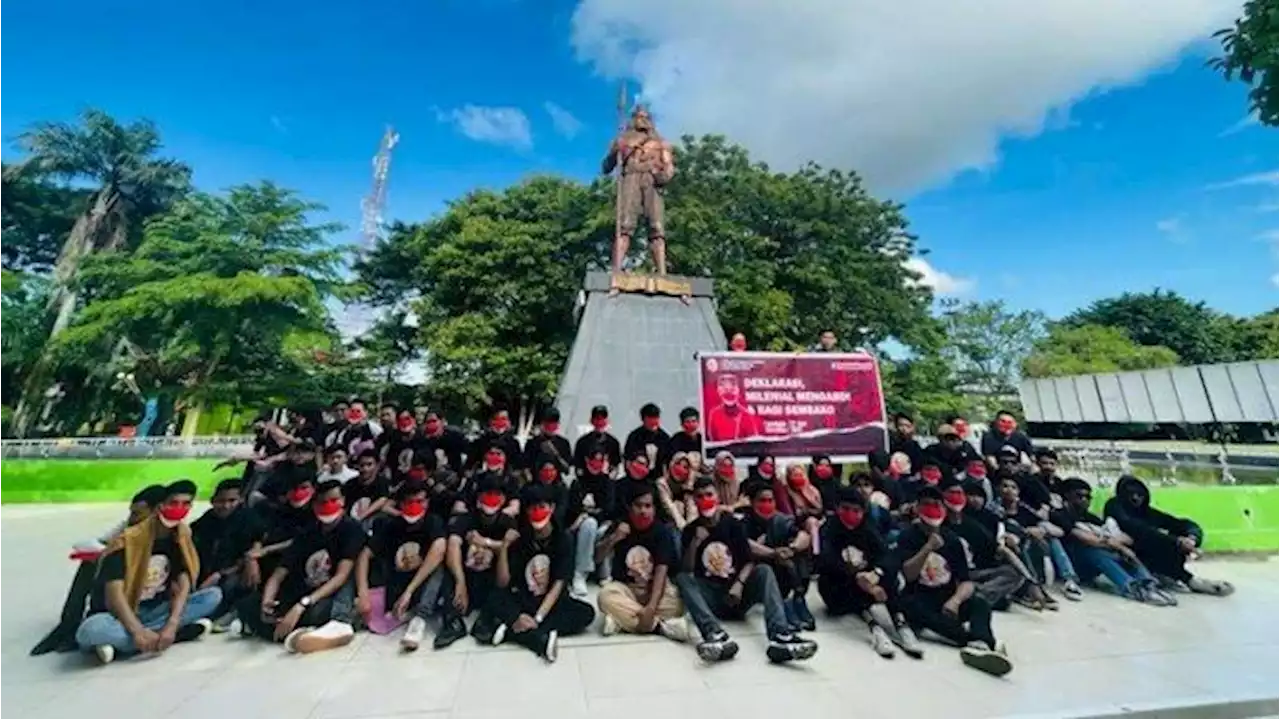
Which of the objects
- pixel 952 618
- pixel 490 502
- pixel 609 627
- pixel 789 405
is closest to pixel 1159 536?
pixel 952 618

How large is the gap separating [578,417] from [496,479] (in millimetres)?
4148

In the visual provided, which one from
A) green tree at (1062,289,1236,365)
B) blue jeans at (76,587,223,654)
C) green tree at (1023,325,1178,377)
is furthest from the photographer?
green tree at (1062,289,1236,365)

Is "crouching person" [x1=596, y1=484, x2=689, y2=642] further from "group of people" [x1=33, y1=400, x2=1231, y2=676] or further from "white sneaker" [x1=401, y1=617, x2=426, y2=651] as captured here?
"white sneaker" [x1=401, y1=617, x2=426, y2=651]

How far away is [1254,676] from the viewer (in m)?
3.38

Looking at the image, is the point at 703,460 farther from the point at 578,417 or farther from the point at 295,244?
the point at 295,244

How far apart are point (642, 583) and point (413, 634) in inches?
59.8

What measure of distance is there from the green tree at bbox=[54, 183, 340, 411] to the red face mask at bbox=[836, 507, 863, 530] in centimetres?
1677

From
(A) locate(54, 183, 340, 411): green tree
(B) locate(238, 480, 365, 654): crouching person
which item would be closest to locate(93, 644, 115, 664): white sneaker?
(B) locate(238, 480, 365, 654): crouching person

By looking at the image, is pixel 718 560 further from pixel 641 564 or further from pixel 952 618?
pixel 952 618

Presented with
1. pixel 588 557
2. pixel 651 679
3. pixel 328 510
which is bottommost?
pixel 651 679

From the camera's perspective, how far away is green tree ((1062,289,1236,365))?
1437 inches

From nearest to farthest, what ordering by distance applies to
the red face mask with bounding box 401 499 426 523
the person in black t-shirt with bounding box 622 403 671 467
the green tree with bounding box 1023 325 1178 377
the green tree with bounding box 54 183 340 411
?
1. the red face mask with bounding box 401 499 426 523
2. the person in black t-shirt with bounding box 622 403 671 467
3. the green tree with bounding box 54 183 340 411
4. the green tree with bounding box 1023 325 1178 377

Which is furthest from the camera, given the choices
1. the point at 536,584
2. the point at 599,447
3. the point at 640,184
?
the point at 640,184

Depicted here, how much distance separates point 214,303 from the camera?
15.9 meters
